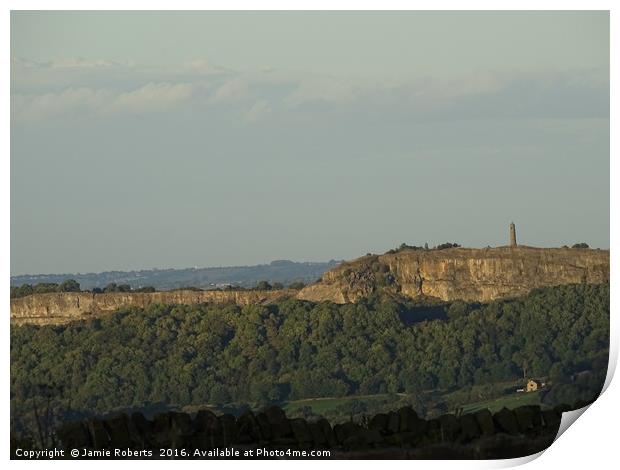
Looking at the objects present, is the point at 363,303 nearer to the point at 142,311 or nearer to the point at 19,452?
the point at 142,311

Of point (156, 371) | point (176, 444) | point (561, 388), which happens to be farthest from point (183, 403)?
point (561, 388)

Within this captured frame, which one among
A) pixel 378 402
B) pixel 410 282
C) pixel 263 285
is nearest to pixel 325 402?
pixel 378 402

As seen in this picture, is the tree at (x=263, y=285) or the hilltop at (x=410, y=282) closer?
the hilltop at (x=410, y=282)

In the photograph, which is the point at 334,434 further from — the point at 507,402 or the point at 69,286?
the point at 69,286

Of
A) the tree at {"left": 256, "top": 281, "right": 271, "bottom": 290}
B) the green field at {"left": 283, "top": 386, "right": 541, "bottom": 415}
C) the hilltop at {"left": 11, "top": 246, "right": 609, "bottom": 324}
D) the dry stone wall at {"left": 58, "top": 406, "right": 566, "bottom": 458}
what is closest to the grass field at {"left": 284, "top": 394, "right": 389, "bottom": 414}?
the green field at {"left": 283, "top": 386, "right": 541, "bottom": 415}

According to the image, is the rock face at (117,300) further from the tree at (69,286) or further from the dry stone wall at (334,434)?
the dry stone wall at (334,434)

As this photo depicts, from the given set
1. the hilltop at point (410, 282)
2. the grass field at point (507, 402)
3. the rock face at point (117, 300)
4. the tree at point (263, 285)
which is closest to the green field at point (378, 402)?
the grass field at point (507, 402)
